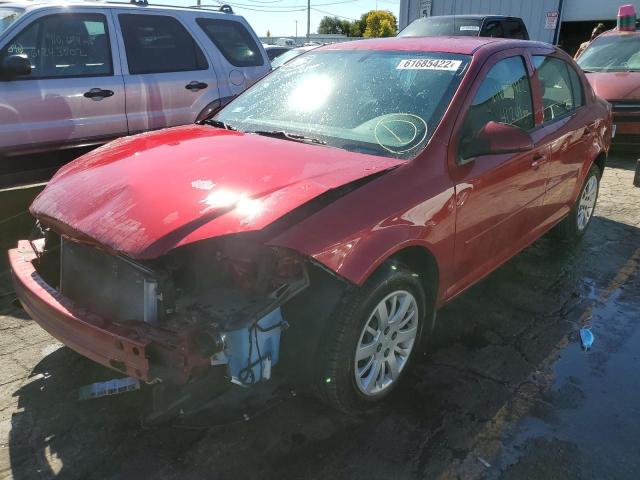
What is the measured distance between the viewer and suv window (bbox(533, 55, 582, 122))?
397 centimetres

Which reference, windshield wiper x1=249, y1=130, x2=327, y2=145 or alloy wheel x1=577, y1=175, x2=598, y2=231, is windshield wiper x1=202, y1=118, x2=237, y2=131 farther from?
alloy wheel x1=577, y1=175, x2=598, y2=231

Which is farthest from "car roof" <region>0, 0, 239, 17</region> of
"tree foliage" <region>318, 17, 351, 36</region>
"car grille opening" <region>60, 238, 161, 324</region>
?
"tree foliage" <region>318, 17, 351, 36</region>

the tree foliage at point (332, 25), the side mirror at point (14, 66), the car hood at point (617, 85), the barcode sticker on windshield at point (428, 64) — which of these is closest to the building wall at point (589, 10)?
the car hood at point (617, 85)

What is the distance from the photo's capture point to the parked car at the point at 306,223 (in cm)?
225

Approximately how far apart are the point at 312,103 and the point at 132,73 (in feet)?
9.09

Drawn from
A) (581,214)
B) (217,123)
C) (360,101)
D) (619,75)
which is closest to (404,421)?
(360,101)

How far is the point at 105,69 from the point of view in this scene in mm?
5211

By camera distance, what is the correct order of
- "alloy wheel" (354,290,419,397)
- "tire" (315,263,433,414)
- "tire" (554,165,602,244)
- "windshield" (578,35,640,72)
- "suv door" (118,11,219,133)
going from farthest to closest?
"windshield" (578,35,640,72) → "suv door" (118,11,219,133) → "tire" (554,165,602,244) → "alloy wheel" (354,290,419,397) → "tire" (315,263,433,414)

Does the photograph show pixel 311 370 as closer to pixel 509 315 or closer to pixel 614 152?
pixel 509 315

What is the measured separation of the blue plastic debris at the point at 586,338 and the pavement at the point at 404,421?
4 centimetres

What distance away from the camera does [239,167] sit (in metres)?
2.66

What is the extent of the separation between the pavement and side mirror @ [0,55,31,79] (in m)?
2.00

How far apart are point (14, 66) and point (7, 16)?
68 cm

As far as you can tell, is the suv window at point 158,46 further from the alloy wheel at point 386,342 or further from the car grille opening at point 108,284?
the alloy wheel at point 386,342
